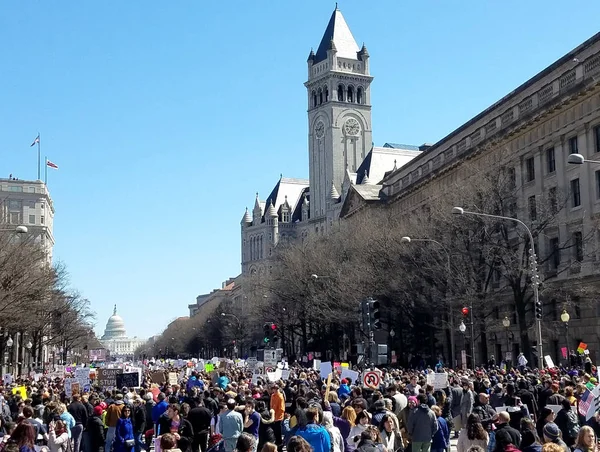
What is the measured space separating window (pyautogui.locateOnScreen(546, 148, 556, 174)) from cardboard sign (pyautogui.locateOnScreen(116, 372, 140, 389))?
33332 millimetres

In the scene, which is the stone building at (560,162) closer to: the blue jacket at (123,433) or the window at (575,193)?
the window at (575,193)

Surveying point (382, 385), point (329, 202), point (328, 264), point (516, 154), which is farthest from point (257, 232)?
point (382, 385)

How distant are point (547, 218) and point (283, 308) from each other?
159 feet

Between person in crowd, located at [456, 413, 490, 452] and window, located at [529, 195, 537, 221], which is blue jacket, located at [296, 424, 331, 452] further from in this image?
window, located at [529, 195, 537, 221]

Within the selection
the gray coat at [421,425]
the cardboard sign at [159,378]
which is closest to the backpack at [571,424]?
the gray coat at [421,425]

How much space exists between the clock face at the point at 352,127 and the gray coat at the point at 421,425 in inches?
5223

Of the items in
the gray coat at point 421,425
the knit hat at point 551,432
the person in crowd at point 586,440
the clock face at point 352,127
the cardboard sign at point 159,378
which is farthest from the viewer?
the clock face at point 352,127

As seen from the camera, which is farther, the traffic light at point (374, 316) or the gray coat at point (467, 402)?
the traffic light at point (374, 316)

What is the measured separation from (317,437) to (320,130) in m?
138

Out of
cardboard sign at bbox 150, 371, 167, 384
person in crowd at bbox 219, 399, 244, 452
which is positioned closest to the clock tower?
cardboard sign at bbox 150, 371, 167, 384

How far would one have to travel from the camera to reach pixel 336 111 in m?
148

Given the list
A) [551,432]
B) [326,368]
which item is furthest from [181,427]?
[326,368]

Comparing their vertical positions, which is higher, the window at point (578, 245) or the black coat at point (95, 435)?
the window at point (578, 245)

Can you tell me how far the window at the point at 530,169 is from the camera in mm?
58562
